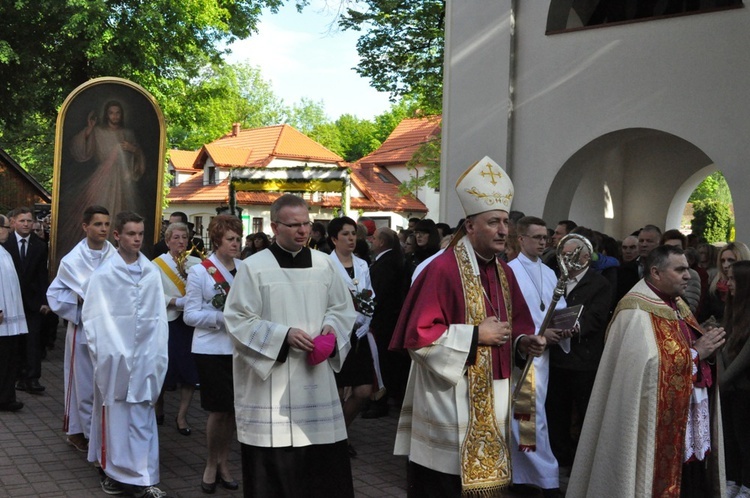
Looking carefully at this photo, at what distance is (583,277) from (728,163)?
551 cm

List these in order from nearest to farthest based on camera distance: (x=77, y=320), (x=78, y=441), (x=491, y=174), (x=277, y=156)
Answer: (x=491, y=174) → (x=77, y=320) → (x=78, y=441) → (x=277, y=156)

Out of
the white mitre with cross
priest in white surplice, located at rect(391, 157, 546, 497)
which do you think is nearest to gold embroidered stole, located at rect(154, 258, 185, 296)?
priest in white surplice, located at rect(391, 157, 546, 497)

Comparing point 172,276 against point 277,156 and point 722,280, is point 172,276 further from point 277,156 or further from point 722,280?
point 277,156

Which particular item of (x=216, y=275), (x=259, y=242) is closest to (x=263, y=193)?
(x=259, y=242)

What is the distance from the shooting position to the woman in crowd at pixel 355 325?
25.0ft

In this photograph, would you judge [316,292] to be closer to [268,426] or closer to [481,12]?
[268,426]

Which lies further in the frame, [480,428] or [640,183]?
[640,183]

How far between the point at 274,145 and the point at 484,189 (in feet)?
172

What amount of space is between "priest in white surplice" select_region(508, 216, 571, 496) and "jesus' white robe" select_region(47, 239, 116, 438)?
11.5ft

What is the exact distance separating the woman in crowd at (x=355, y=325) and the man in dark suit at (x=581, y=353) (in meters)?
1.61

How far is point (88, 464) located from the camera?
7.49 meters

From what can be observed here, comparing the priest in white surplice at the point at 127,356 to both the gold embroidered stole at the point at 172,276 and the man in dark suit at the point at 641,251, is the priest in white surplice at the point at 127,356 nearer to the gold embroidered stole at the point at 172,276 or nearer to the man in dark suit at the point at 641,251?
the gold embroidered stole at the point at 172,276

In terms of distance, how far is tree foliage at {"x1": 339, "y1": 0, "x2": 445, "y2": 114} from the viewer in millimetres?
20391

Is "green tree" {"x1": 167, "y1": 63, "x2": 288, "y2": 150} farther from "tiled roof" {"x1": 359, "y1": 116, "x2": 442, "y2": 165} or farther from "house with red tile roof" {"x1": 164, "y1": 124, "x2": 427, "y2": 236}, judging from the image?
"tiled roof" {"x1": 359, "y1": 116, "x2": 442, "y2": 165}
